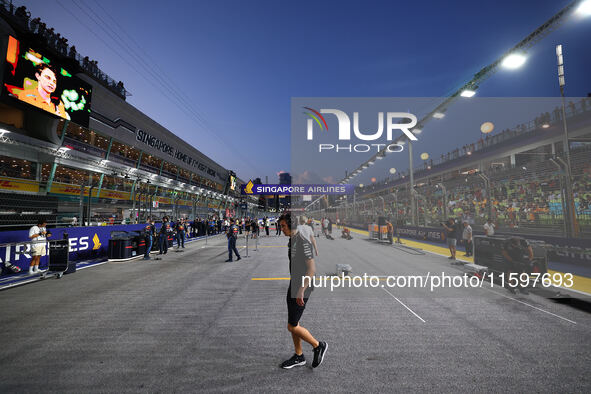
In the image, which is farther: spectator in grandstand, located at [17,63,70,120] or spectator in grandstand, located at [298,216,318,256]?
spectator in grandstand, located at [17,63,70,120]

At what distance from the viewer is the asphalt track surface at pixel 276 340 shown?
7.80 feet

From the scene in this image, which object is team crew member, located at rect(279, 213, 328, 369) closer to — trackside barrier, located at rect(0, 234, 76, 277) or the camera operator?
the camera operator

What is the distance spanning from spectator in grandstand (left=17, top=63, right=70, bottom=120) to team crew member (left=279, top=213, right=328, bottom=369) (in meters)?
15.9

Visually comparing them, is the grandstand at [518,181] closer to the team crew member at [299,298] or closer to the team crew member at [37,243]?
the team crew member at [299,298]

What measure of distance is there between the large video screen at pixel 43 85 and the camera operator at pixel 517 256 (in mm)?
19430

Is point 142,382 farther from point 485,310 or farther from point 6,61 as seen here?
point 6,61

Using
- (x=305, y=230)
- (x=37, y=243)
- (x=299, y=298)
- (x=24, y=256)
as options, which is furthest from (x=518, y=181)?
(x=24, y=256)

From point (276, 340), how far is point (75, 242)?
32.3 ft

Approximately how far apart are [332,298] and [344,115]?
5.01 metres

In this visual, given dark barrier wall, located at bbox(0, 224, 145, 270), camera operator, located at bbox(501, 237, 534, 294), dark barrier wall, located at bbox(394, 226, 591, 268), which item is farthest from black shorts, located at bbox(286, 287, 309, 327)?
dark barrier wall, located at bbox(394, 226, 591, 268)

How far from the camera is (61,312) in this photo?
418 cm

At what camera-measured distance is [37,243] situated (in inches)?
270

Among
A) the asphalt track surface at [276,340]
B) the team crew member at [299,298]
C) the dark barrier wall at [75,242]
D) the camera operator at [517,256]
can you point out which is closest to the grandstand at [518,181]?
the camera operator at [517,256]

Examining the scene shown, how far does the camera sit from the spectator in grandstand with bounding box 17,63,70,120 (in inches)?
429
